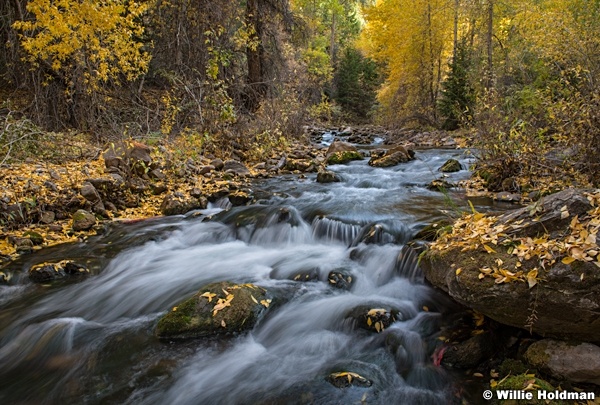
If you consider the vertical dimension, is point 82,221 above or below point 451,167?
below

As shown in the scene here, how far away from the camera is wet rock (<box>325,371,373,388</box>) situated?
10.6ft

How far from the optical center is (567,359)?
2.86 meters

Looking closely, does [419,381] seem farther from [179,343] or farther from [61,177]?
[61,177]

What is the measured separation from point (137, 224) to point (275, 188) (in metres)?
3.39

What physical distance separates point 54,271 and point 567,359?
5.76 meters

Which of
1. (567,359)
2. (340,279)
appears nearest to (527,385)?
(567,359)

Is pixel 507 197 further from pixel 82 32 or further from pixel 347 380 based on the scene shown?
pixel 82 32

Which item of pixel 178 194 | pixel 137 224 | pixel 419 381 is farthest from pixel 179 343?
pixel 178 194

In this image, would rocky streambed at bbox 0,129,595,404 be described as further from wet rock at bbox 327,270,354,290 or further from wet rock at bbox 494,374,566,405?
wet rock at bbox 494,374,566,405

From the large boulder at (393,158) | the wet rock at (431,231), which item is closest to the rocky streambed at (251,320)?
the wet rock at (431,231)

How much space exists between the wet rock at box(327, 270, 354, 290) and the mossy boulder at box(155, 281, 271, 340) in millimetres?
1097

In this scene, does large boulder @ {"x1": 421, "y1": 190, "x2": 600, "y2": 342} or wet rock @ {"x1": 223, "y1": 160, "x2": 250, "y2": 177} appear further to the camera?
wet rock @ {"x1": 223, "y1": 160, "x2": 250, "y2": 177}

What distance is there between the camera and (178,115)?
36.5ft

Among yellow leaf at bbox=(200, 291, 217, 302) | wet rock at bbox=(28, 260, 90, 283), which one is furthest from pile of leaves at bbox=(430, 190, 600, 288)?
wet rock at bbox=(28, 260, 90, 283)
